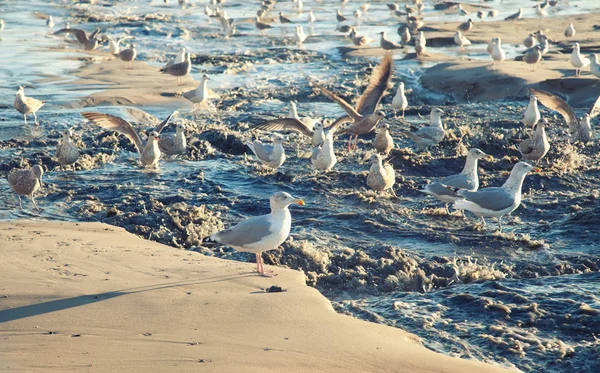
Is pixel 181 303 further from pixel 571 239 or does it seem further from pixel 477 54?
pixel 477 54

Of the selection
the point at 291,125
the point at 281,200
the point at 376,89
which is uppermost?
the point at 281,200

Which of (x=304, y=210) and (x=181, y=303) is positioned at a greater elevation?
(x=181, y=303)

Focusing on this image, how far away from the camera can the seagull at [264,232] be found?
7.04 m

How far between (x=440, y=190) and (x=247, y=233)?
3518 mm

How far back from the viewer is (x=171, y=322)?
583 centimetres

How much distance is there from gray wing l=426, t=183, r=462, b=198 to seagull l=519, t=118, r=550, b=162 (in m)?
2.91

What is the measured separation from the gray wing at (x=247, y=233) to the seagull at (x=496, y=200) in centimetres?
305

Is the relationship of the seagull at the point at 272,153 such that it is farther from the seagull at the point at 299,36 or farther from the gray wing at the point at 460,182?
the seagull at the point at 299,36

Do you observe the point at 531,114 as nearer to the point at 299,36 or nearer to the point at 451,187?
the point at 451,187

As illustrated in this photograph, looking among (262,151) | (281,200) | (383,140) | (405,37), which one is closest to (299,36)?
(405,37)

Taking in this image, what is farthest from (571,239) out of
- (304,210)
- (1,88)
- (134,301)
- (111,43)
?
(111,43)

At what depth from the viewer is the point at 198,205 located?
10.0 meters

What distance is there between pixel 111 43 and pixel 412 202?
14.9m

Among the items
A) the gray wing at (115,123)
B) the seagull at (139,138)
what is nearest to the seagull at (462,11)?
the seagull at (139,138)
